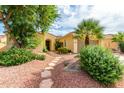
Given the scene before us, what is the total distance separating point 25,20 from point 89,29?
6.85m

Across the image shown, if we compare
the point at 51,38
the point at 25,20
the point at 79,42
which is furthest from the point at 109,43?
the point at 25,20

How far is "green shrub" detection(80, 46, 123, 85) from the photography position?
7945mm

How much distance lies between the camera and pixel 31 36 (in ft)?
58.4

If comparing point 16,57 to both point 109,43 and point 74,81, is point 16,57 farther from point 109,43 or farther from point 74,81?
point 109,43

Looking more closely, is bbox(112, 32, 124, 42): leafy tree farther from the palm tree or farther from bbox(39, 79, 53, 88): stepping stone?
bbox(39, 79, 53, 88): stepping stone

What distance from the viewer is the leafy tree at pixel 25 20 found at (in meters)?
15.3

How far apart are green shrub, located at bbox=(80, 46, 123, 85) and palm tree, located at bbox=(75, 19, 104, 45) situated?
11201 mm

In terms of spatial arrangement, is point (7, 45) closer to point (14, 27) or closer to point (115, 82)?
point (14, 27)

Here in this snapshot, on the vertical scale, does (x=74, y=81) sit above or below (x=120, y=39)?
below

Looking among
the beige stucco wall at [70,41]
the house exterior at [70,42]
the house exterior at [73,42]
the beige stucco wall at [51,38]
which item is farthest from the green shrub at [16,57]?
the beige stucco wall at [51,38]

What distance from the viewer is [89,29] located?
793 inches

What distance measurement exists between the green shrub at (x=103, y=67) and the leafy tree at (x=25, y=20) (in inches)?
305

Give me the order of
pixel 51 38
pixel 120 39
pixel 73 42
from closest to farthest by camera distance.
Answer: pixel 73 42, pixel 120 39, pixel 51 38

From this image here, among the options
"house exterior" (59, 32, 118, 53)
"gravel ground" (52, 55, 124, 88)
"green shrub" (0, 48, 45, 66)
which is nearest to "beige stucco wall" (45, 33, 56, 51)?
"house exterior" (59, 32, 118, 53)
